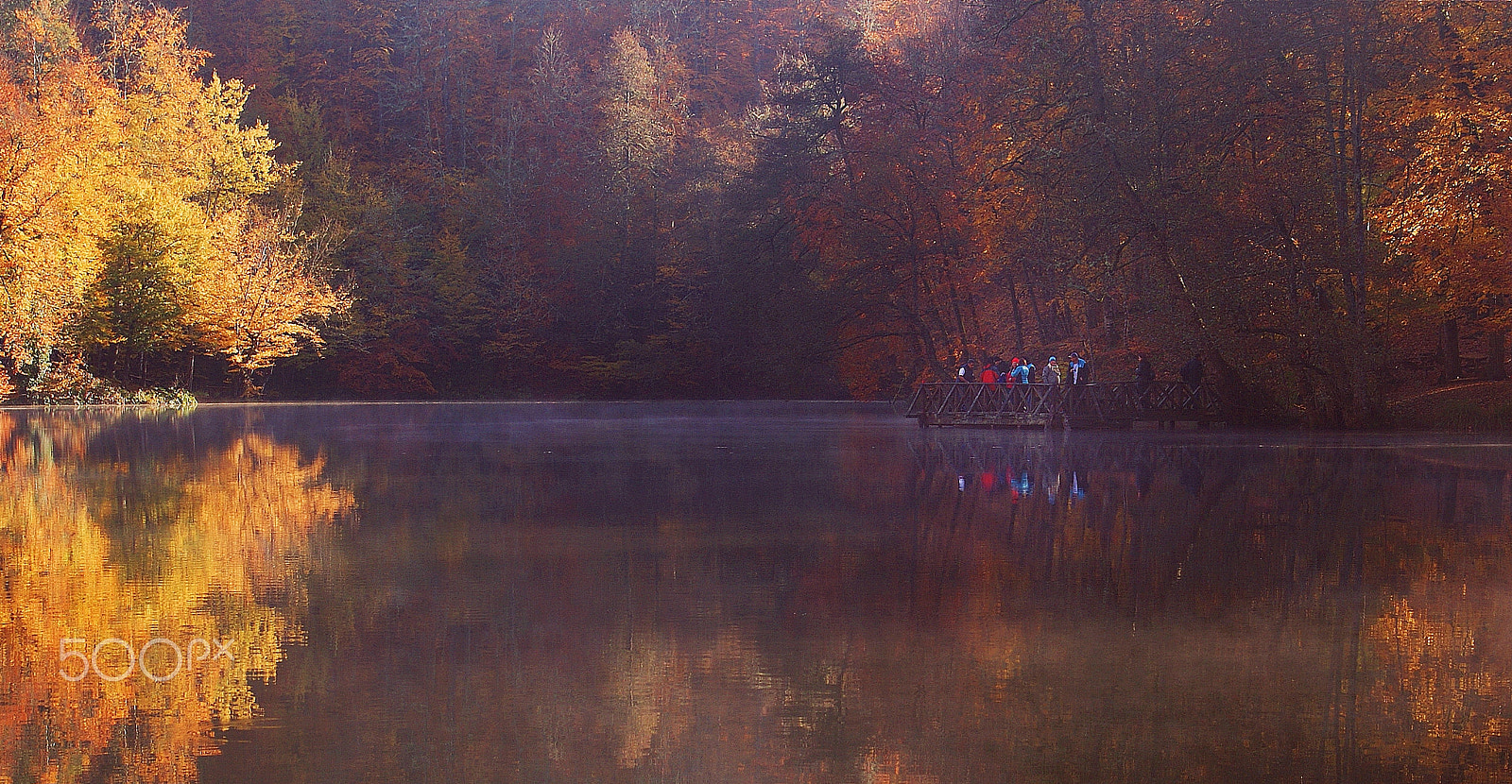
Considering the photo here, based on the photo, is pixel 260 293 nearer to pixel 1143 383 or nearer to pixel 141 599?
pixel 1143 383

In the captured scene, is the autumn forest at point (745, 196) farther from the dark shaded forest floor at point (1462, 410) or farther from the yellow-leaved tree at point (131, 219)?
the dark shaded forest floor at point (1462, 410)

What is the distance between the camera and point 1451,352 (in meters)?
35.8

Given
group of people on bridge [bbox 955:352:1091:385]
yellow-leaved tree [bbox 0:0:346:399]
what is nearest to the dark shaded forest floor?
group of people on bridge [bbox 955:352:1091:385]

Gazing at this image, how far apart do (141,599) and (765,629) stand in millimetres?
3460

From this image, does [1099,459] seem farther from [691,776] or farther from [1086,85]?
[691,776]

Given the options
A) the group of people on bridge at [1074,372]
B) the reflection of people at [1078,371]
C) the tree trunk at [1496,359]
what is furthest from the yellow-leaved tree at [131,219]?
the tree trunk at [1496,359]

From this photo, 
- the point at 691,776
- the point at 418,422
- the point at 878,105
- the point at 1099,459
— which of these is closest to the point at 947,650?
the point at 691,776

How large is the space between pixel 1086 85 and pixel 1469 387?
1087 cm

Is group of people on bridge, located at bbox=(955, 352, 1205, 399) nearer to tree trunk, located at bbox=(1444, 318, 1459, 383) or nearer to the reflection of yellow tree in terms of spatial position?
tree trunk, located at bbox=(1444, 318, 1459, 383)

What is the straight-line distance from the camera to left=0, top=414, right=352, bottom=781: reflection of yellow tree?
502 cm

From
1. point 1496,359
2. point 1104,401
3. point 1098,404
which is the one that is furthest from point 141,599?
point 1496,359

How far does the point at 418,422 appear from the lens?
1346 inches

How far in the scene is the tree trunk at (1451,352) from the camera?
35500 mm

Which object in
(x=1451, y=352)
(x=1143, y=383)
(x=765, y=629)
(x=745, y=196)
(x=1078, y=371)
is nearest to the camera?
(x=765, y=629)
